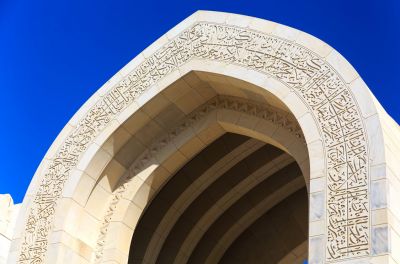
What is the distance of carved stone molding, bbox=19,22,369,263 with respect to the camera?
6547 millimetres

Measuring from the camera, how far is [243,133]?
898 cm

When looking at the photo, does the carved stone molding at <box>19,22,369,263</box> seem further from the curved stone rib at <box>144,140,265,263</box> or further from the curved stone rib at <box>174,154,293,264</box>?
the curved stone rib at <box>174,154,293,264</box>

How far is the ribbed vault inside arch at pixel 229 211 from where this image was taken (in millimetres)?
10180

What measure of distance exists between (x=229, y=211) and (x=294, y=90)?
3768mm

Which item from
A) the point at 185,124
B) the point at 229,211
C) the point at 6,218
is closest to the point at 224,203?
the point at 229,211

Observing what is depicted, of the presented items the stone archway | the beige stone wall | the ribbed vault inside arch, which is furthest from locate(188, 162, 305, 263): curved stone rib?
the beige stone wall

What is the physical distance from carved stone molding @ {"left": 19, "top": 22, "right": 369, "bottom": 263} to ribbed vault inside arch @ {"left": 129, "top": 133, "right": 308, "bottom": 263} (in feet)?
5.36

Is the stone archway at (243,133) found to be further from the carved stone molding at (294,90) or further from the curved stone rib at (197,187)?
the curved stone rib at (197,187)

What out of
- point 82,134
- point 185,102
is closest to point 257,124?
point 185,102

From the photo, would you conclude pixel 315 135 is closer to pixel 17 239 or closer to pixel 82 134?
pixel 82 134

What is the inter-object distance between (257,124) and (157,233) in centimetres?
255

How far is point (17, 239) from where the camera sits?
29.5 feet

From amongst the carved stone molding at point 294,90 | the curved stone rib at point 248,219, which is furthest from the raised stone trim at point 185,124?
the curved stone rib at point 248,219

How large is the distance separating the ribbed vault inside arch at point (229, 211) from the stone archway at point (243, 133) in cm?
96
